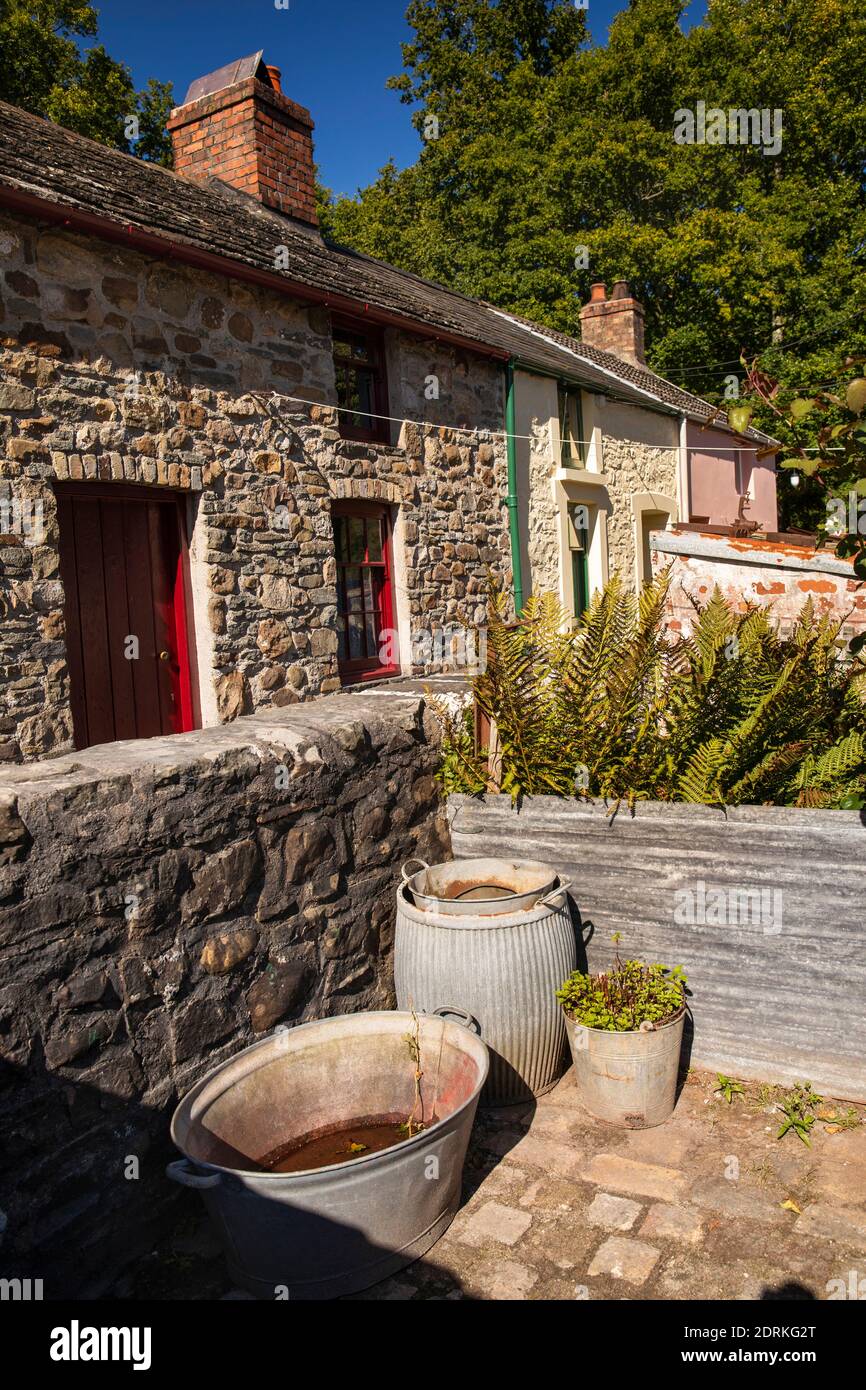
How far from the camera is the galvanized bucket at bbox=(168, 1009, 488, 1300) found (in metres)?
2.68

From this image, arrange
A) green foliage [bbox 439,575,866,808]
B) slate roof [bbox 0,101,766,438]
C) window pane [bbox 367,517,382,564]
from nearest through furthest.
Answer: green foliage [bbox 439,575,866,808] < slate roof [bbox 0,101,766,438] < window pane [bbox 367,517,382,564]

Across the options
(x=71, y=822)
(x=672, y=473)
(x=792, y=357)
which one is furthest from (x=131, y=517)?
(x=792, y=357)

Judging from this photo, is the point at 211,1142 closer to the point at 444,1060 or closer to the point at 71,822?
the point at 444,1060

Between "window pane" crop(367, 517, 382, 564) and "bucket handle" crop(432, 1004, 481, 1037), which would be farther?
"window pane" crop(367, 517, 382, 564)

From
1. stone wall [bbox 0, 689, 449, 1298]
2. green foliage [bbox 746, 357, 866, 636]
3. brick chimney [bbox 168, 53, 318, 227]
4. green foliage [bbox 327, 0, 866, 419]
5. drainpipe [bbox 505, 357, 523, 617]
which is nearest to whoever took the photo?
stone wall [bbox 0, 689, 449, 1298]

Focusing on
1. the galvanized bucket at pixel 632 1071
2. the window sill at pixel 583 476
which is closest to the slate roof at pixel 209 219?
the window sill at pixel 583 476

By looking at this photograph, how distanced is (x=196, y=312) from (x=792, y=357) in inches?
622

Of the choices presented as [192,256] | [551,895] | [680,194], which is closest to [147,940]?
[551,895]

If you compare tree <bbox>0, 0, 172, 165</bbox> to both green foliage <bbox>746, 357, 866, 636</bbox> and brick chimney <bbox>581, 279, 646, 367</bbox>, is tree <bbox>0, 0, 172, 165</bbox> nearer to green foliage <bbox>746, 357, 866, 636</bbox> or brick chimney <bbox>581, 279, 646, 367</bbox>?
brick chimney <bbox>581, 279, 646, 367</bbox>

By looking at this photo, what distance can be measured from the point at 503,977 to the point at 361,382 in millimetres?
6297

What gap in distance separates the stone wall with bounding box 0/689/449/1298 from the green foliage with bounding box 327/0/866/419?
17.3m

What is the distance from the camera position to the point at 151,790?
3184mm

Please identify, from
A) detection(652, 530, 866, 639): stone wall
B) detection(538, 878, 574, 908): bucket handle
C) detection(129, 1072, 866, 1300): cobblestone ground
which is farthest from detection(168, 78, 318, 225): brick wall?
detection(129, 1072, 866, 1300): cobblestone ground

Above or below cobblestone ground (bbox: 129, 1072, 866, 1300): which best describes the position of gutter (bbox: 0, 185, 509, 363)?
above
